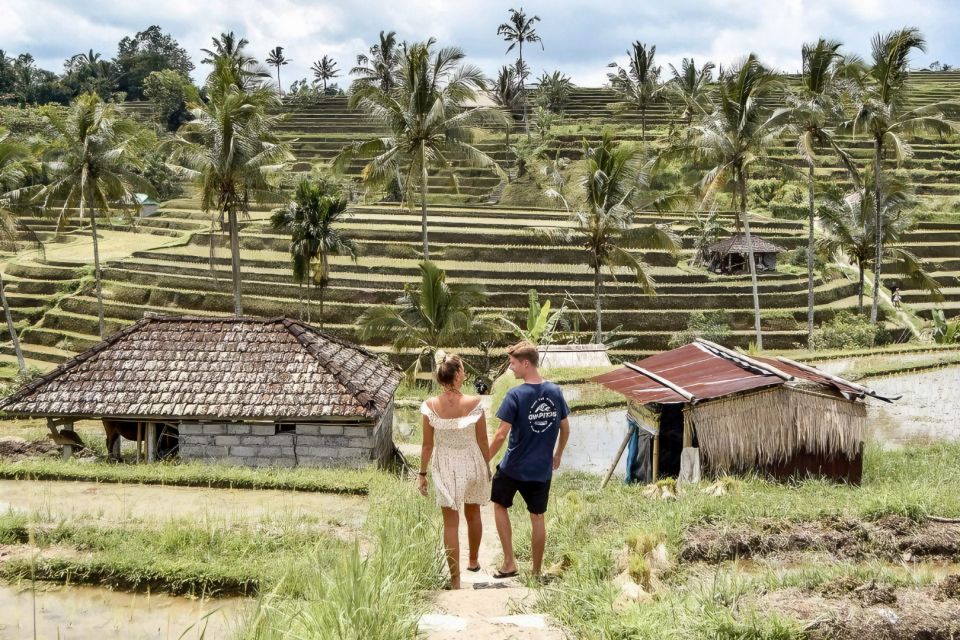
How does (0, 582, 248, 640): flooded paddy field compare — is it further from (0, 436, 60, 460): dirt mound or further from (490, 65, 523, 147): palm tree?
(490, 65, 523, 147): palm tree

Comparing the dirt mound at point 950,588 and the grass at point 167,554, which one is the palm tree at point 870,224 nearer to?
the dirt mound at point 950,588

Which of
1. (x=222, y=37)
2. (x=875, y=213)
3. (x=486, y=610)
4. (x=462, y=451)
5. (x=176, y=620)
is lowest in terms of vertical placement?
(x=176, y=620)

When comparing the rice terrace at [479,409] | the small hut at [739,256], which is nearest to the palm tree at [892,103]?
the rice terrace at [479,409]

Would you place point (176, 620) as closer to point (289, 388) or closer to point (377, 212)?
point (289, 388)

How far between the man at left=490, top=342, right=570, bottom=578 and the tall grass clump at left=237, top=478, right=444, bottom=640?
0.63m

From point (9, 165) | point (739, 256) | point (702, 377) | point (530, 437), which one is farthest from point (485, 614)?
Result: point (739, 256)

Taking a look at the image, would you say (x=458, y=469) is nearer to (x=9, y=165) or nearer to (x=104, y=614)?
(x=104, y=614)

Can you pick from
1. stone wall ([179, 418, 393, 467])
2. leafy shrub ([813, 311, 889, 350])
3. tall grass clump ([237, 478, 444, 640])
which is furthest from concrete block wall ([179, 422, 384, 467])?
leafy shrub ([813, 311, 889, 350])

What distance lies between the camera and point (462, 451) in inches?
224

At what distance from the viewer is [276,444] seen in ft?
43.5

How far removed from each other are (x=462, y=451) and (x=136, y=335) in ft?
34.1

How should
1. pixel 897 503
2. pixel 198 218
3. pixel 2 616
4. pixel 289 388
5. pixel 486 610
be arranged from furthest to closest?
pixel 198 218, pixel 289 388, pixel 897 503, pixel 2 616, pixel 486 610

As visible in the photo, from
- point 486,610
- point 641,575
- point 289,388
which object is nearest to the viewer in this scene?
point 486,610

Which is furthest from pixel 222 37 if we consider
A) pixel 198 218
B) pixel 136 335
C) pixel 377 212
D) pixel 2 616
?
pixel 2 616
